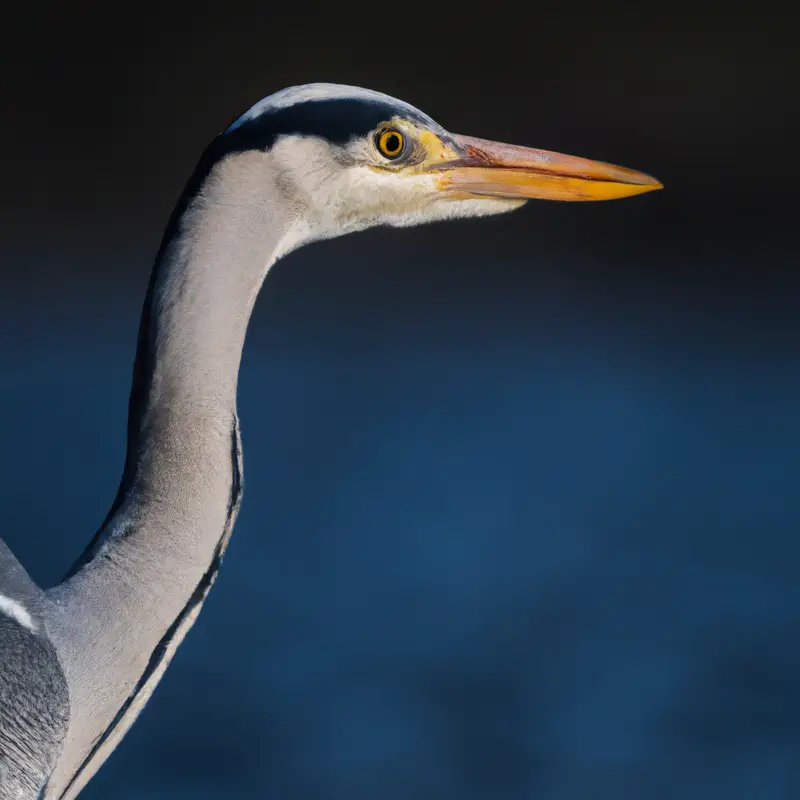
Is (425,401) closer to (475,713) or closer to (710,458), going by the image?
(710,458)

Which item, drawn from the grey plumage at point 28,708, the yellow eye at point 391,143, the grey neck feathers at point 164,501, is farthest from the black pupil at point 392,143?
the grey plumage at point 28,708

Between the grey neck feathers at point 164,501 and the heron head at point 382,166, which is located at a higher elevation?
the heron head at point 382,166

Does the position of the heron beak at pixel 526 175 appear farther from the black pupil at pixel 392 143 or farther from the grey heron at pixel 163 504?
the grey heron at pixel 163 504

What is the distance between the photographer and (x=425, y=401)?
4.09m

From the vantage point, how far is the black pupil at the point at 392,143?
1.07 m

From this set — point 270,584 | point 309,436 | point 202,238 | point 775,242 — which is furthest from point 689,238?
point 202,238

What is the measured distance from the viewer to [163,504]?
0.94m

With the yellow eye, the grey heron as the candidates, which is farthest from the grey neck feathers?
the yellow eye

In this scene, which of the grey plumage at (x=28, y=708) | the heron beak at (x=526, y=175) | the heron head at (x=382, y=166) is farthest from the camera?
the heron beak at (x=526, y=175)

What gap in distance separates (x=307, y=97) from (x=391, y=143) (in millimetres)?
98

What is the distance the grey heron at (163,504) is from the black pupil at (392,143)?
9cm

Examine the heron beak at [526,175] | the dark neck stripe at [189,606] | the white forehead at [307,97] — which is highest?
the heron beak at [526,175]

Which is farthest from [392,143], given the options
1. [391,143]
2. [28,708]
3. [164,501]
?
[28,708]

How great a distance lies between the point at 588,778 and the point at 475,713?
0.27m
